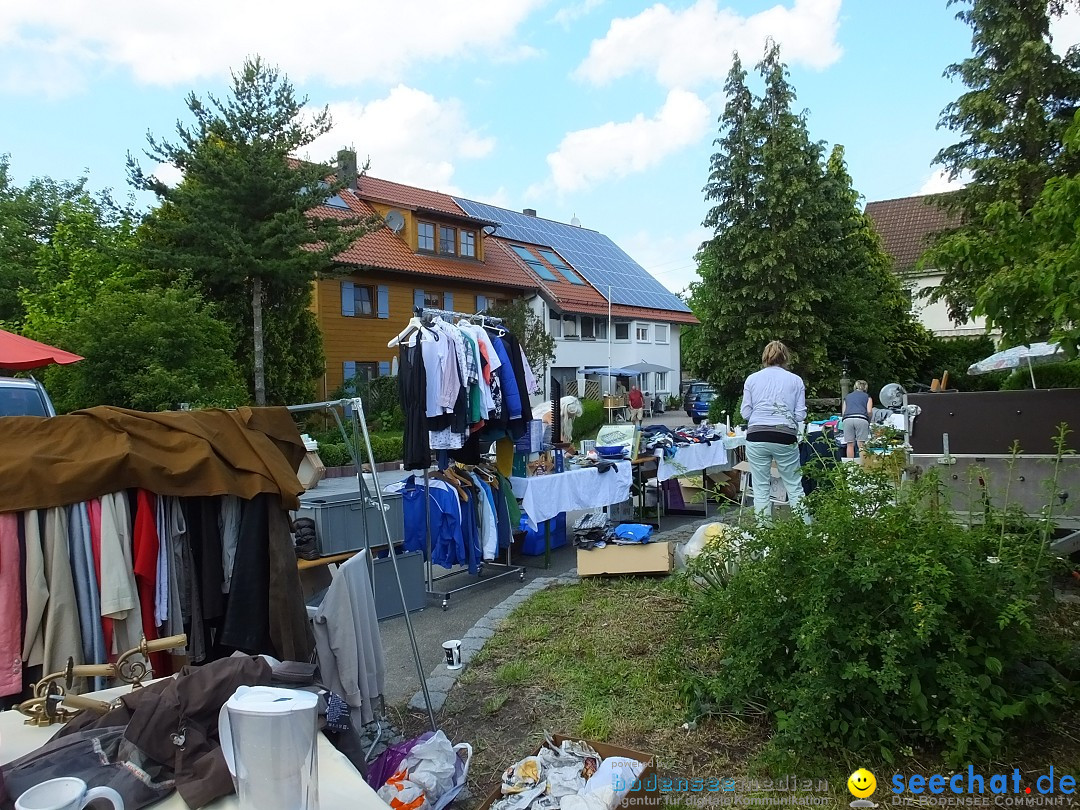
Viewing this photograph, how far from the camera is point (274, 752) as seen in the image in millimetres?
1515

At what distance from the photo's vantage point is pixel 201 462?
3180mm

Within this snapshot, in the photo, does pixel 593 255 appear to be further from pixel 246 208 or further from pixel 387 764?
pixel 387 764

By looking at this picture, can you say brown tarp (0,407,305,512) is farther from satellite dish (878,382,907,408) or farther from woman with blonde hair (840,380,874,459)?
satellite dish (878,382,907,408)

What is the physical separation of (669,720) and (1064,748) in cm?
173

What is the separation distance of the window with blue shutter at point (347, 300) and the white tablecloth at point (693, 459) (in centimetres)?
1693

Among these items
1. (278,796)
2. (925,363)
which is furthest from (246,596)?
(925,363)

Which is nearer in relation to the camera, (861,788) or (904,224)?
(861,788)

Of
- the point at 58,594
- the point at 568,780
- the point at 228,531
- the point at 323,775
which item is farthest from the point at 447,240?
the point at 323,775

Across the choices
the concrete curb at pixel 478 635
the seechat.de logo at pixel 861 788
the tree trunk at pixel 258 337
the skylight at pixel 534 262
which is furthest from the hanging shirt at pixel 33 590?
the skylight at pixel 534 262

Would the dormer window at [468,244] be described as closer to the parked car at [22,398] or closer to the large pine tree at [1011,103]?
the large pine tree at [1011,103]

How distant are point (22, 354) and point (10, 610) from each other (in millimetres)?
6760

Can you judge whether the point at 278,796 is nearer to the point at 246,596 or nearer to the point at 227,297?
the point at 246,596

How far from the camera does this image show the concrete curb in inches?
171

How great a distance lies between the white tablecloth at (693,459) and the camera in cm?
904
